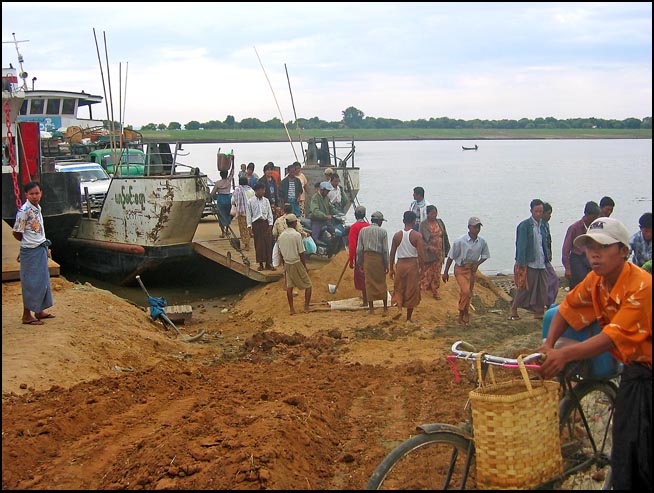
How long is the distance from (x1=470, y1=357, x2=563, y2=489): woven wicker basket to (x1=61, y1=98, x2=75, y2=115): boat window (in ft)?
69.1

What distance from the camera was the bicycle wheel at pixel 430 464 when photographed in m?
3.63

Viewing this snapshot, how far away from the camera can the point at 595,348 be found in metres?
3.47

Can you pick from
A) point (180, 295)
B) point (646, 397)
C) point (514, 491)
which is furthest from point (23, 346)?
point (180, 295)

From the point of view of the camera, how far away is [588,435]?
160 inches

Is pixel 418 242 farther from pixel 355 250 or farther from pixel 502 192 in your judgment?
pixel 502 192

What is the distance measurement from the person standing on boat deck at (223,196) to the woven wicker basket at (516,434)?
11.5 meters

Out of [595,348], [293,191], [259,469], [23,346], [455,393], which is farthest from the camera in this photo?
[293,191]

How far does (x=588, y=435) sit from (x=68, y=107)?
69.5 feet

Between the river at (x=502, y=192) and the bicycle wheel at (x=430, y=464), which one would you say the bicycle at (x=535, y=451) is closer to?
the bicycle wheel at (x=430, y=464)

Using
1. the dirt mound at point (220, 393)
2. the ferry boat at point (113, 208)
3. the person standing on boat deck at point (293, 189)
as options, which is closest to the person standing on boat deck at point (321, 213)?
the person standing on boat deck at point (293, 189)

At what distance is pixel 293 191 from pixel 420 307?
444 centimetres

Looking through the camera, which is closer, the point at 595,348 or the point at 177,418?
the point at 595,348

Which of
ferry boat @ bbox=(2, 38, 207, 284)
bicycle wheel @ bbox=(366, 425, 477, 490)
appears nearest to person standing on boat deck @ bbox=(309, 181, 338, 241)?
ferry boat @ bbox=(2, 38, 207, 284)

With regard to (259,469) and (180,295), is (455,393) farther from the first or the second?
(180,295)
